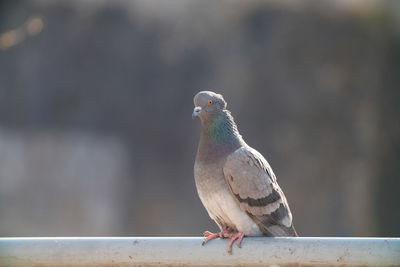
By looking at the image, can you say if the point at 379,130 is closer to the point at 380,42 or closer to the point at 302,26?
the point at 380,42

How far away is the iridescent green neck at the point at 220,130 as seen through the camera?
4656 mm

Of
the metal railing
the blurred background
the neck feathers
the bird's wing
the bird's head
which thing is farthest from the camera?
the blurred background

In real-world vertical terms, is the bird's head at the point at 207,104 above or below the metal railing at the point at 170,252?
above

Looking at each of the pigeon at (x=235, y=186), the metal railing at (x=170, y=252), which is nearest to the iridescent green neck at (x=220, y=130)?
the pigeon at (x=235, y=186)

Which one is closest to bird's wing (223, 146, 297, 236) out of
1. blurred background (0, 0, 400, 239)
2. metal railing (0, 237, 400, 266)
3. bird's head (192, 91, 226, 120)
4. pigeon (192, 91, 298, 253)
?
pigeon (192, 91, 298, 253)

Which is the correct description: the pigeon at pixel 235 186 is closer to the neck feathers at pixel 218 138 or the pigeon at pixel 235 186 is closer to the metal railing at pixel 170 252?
the neck feathers at pixel 218 138

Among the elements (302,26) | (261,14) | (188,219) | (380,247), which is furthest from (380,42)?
(380,247)

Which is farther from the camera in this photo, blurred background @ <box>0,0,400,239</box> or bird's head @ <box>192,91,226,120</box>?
blurred background @ <box>0,0,400,239</box>

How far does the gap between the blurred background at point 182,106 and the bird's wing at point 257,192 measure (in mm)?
7028

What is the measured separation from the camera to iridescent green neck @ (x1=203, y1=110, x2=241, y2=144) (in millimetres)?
4656

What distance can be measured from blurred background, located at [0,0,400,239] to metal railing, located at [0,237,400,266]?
27.1ft

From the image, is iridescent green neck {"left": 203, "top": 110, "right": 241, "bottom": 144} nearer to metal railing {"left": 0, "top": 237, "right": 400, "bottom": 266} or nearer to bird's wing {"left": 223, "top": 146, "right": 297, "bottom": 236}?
bird's wing {"left": 223, "top": 146, "right": 297, "bottom": 236}

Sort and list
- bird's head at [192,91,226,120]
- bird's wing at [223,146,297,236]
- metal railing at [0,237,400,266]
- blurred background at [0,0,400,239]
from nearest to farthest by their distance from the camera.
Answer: metal railing at [0,237,400,266] < bird's wing at [223,146,297,236] < bird's head at [192,91,226,120] < blurred background at [0,0,400,239]

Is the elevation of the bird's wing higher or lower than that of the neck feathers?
lower
